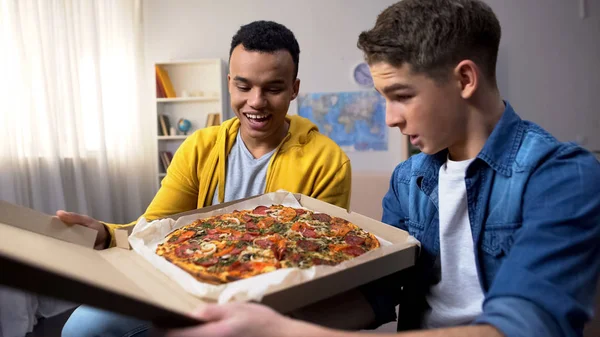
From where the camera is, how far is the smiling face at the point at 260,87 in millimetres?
1436

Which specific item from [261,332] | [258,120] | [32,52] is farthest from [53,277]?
[32,52]

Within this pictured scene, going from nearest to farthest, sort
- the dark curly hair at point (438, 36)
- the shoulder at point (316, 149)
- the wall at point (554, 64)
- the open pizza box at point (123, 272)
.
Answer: the open pizza box at point (123, 272) → the dark curly hair at point (438, 36) → the shoulder at point (316, 149) → the wall at point (554, 64)

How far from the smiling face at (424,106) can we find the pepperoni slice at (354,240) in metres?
0.27

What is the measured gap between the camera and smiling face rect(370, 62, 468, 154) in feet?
2.89

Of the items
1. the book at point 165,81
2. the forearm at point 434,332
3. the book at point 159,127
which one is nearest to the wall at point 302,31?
the book at point 165,81

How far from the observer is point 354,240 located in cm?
101

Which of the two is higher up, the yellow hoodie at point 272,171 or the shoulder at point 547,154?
the shoulder at point 547,154

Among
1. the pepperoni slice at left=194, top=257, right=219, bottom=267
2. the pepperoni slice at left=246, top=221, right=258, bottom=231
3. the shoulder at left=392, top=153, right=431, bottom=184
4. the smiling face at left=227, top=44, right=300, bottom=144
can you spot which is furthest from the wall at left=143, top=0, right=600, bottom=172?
the pepperoni slice at left=194, top=257, right=219, bottom=267

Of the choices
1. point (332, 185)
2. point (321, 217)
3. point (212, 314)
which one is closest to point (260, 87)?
point (332, 185)

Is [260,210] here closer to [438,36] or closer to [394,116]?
[394,116]

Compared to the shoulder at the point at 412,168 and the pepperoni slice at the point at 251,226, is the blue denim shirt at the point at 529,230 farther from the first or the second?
the pepperoni slice at the point at 251,226

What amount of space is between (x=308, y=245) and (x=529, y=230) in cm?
45

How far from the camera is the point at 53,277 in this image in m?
0.49

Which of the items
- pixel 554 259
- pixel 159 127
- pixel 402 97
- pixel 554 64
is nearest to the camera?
pixel 554 259
